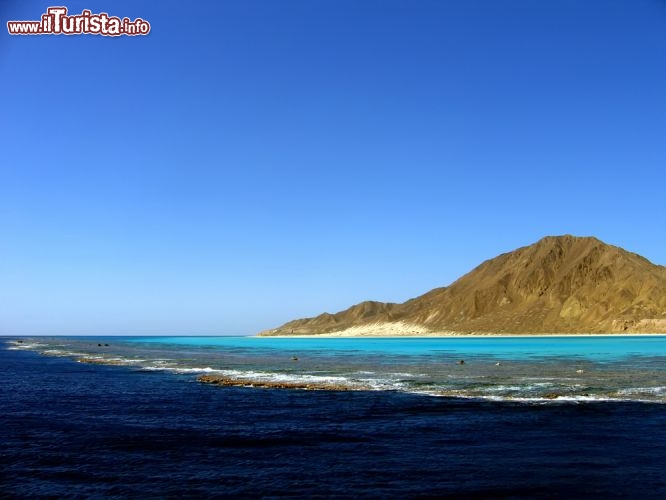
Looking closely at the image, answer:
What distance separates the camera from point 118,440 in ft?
77.0

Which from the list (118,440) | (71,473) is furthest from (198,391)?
(71,473)

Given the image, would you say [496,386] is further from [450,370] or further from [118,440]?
[118,440]

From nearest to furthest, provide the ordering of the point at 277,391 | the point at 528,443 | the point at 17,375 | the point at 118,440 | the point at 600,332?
the point at 528,443
the point at 118,440
the point at 277,391
the point at 17,375
the point at 600,332

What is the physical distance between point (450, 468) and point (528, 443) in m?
5.18

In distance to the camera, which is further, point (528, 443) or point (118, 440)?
point (118, 440)

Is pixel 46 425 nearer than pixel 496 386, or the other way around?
pixel 46 425

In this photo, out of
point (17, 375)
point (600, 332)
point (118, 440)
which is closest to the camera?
point (118, 440)

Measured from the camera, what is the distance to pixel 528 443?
21.9 metres

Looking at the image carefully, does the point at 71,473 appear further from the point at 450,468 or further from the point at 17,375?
the point at 17,375

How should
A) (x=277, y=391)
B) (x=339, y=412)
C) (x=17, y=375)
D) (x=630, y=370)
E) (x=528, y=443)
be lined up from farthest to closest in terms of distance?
(x=17, y=375), (x=630, y=370), (x=277, y=391), (x=339, y=412), (x=528, y=443)

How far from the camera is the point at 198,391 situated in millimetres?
39812

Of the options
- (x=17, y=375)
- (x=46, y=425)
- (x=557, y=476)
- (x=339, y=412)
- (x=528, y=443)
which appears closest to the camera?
(x=557, y=476)

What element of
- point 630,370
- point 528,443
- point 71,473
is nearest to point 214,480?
point 71,473

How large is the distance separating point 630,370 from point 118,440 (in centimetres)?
4885
